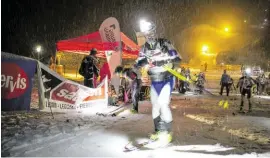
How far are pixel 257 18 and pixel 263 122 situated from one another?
287 ft

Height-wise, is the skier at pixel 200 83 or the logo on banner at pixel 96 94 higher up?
the skier at pixel 200 83

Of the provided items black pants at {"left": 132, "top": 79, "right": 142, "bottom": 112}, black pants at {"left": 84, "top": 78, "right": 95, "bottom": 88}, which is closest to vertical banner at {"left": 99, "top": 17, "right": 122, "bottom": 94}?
black pants at {"left": 84, "top": 78, "right": 95, "bottom": 88}

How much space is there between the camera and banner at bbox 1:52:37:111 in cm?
797

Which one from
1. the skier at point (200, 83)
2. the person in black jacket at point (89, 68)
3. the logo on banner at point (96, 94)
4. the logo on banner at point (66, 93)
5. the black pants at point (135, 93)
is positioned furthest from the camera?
the skier at point (200, 83)

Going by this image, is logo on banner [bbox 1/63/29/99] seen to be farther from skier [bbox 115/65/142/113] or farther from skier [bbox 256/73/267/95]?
skier [bbox 256/73/267/95]

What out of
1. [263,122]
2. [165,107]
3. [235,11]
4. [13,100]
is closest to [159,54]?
[165,107]

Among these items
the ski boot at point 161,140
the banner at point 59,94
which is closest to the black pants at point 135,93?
the banner at point 59,94

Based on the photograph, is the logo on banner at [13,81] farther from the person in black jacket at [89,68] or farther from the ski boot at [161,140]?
the ski boot at [161,140]

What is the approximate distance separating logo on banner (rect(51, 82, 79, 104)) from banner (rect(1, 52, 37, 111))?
96 cm

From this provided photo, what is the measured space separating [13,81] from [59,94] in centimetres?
184

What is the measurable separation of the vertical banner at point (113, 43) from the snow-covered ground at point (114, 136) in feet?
12.9

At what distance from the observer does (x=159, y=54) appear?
6996mm

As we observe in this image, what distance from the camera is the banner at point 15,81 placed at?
26.1 ft

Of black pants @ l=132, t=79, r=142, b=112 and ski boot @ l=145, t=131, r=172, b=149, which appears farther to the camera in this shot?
black pants @ l=132, t=79, r=142, b=112
